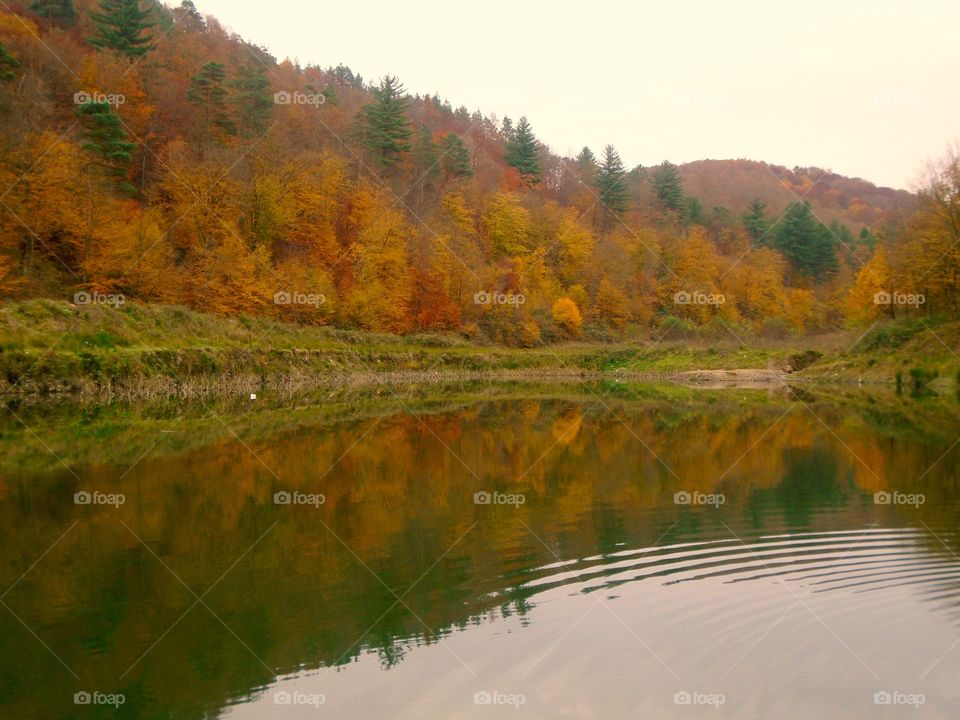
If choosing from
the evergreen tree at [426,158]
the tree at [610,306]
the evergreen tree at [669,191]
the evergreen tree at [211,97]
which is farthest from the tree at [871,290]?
the evergreen tree at [211,97]

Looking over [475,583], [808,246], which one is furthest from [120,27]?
[808,246]

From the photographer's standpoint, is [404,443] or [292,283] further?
[292,283]

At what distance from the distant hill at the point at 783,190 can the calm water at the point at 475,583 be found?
107m

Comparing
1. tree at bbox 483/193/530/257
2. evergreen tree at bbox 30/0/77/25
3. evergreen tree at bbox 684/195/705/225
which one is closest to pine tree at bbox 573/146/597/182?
evergreen tree at bbox 684/195/705/225

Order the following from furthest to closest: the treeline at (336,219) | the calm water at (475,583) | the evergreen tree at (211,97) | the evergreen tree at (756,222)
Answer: the evergreen tree at (756,222)
the evergreen tree at (211,97)
the treeline at (336,219)
the calm water at (475,583)

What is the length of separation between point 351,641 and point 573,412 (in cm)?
2251

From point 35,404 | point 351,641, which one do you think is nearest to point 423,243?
point 35,404

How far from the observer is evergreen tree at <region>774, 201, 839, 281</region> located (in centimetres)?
9500

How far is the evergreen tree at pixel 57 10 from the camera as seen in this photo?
59.4m

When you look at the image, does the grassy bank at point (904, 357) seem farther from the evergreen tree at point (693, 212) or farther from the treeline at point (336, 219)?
the evergreen tree at point (693, 212)

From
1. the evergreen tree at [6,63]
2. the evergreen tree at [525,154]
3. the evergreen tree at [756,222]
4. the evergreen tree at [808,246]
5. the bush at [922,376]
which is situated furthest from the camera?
the evergreen tree at [756,222]

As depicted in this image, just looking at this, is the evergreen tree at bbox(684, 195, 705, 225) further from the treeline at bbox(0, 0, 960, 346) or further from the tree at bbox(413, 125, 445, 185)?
the tree at bbox(413, 125, 445, 185)

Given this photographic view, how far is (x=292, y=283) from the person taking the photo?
47.7 metres

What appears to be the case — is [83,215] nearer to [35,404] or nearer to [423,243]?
[35,404]
